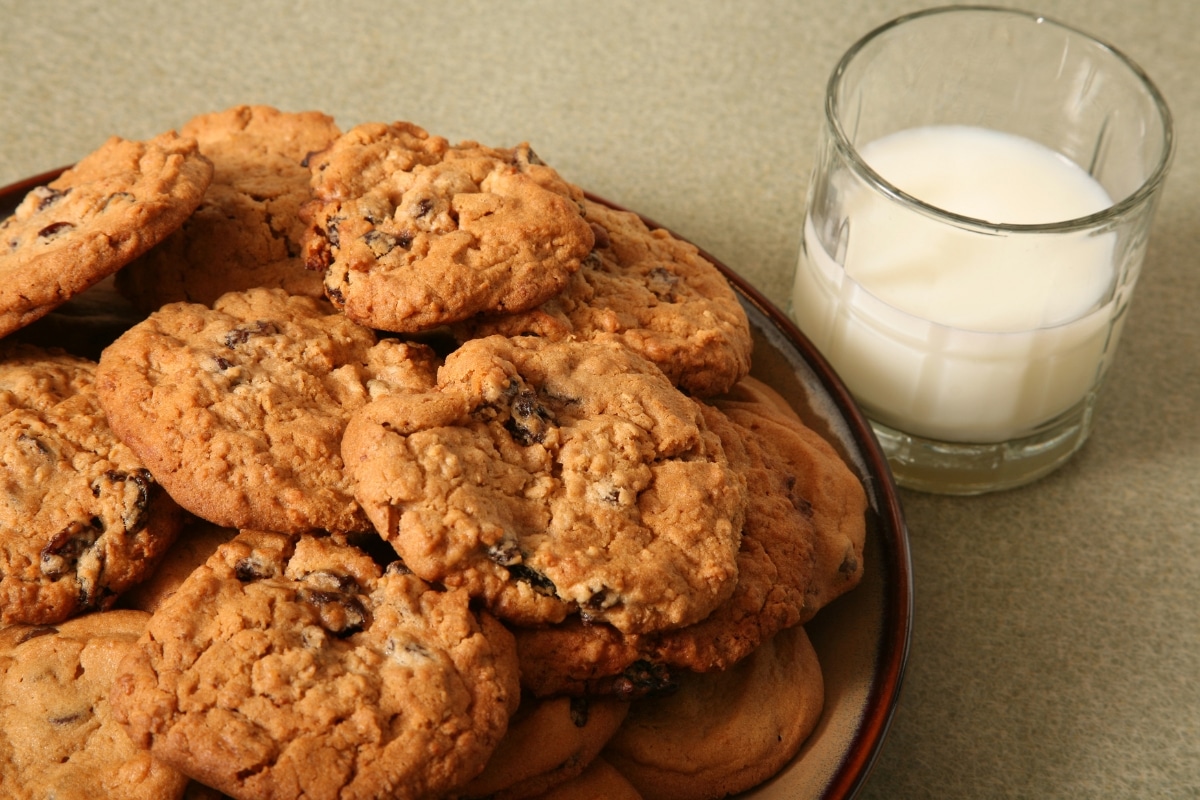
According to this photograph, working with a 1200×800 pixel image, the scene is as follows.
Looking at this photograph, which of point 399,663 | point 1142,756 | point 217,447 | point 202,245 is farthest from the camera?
point 1142,756

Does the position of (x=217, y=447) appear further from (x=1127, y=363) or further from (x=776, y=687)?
(x=1127, y=363)

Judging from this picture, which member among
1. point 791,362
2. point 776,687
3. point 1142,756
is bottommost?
point 1142,756

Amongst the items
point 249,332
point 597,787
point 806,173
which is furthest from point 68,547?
point 806,173

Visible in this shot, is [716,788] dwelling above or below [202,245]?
below

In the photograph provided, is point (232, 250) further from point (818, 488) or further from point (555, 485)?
point (818, 488)

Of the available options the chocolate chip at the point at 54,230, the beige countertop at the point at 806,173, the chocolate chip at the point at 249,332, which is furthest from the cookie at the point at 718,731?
the chocolate chip at the point at 54,230

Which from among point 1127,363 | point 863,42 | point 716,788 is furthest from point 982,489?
point 716,788

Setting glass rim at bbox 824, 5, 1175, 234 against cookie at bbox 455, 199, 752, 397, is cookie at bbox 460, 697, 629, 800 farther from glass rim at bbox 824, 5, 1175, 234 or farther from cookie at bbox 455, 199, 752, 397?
glass rim at bbox 824, 5, 1175, 234
